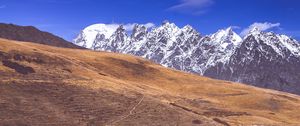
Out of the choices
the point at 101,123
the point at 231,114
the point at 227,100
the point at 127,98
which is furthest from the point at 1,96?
the point at 227,100

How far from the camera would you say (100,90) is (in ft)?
329

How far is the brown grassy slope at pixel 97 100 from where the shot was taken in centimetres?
8888

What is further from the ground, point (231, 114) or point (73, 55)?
point (73, 55)

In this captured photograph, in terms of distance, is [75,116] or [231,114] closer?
[75,116]

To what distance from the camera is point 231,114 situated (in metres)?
117

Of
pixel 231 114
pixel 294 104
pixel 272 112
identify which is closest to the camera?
pixel 231 114

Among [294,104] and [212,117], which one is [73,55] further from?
[294,104]

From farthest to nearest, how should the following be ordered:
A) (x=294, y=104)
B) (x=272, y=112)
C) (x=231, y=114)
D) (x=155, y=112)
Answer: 1. (x=294, y=104)
2. (x=272, y=112)
3. (x=231, y=114)
4. (x=155, y=112)

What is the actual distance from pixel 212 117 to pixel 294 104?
4494 centimetres

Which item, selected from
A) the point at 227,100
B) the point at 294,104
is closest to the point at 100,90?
the point at 227,100

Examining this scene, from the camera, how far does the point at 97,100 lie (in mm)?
95688

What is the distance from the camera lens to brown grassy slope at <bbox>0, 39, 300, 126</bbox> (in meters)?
88.9

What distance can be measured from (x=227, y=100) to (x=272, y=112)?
10.7 metres

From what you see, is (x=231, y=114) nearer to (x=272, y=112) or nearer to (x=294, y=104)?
(x=272, y=112)
